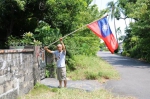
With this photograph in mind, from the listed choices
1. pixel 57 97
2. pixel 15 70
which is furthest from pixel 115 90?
pixel 15 70

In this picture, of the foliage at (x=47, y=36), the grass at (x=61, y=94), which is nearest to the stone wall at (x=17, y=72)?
the grass at (x=61, y=94)

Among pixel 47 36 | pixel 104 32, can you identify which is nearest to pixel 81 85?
pixel 104 32

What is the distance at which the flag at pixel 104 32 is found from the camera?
989 cm

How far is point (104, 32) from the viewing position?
998 centimetres

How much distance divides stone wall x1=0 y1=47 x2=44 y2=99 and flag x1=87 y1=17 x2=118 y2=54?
2.33m

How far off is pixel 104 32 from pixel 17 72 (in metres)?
3.62

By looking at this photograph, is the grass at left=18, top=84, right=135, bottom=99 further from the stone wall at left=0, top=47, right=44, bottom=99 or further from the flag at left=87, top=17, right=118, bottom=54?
the flag at left=87, top=17, right=118, bottom=54

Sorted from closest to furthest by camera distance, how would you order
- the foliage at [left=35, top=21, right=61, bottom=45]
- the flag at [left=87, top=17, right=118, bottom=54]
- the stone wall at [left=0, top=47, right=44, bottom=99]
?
1. the stone wall at [left=0, top=47, right=44, bottom=99]
2. the flag at [left=87, top=17, right=118, bottom=54]
3. the foliage at [left=35, top=21, right=61, bottom=45]

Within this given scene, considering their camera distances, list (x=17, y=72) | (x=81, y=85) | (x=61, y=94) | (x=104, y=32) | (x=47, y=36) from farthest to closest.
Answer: (x=47, y=36) < (x=81, y=85) < (x=104, y=32) < (x=61, y=94) < (x=17, y=72)

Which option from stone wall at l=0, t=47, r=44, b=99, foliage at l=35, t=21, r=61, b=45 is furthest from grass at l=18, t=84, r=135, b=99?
foliage at l=35, t=21, r=61, b=45

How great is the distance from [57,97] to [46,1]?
347 inches

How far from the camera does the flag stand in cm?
989

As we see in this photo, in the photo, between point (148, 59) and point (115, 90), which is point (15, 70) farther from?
point (148, 59)

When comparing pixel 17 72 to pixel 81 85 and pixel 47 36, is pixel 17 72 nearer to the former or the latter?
pixel 81 85
